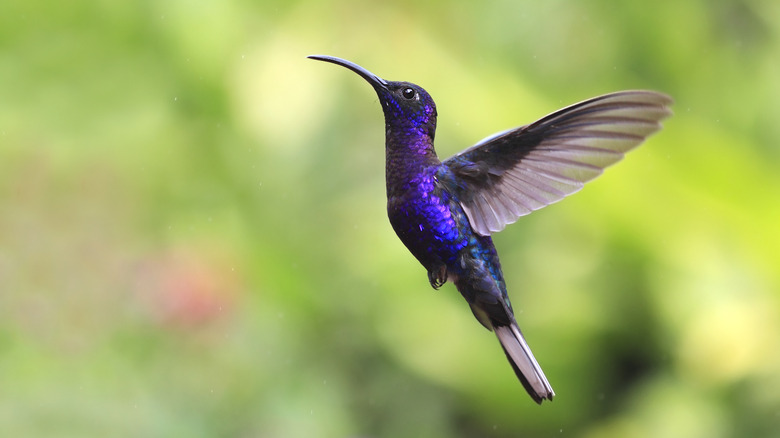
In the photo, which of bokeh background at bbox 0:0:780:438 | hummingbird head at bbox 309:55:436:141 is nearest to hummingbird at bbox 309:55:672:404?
hummingbird head at bbox 309:55:436:141

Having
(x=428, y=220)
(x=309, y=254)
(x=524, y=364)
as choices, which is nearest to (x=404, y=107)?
(x=428, y=220)

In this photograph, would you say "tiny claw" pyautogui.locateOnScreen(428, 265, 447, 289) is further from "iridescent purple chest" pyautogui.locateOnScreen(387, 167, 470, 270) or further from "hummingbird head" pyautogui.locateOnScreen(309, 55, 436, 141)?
"hummingbird head" pyautogui.locateOnScreen(309, 55, 436, 141)

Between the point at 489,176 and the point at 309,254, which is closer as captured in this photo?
the point at 489,176

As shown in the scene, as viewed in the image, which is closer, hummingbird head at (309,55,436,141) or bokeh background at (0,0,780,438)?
hummingbird head at (309,55,436,141)

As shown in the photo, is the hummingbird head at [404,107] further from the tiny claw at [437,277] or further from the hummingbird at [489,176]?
the tiny claw at [437,277]

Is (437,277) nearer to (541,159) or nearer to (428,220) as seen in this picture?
(428,220)

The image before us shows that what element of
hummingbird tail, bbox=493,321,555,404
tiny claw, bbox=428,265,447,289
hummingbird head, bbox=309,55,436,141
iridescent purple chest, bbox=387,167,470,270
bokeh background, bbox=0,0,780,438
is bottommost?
bokeh background, bbox=0,0,780,438

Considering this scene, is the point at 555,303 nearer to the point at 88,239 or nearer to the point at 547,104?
the point at 547,104

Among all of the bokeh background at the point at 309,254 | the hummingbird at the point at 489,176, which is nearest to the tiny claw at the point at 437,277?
the hummingbird at the point at 489,176
